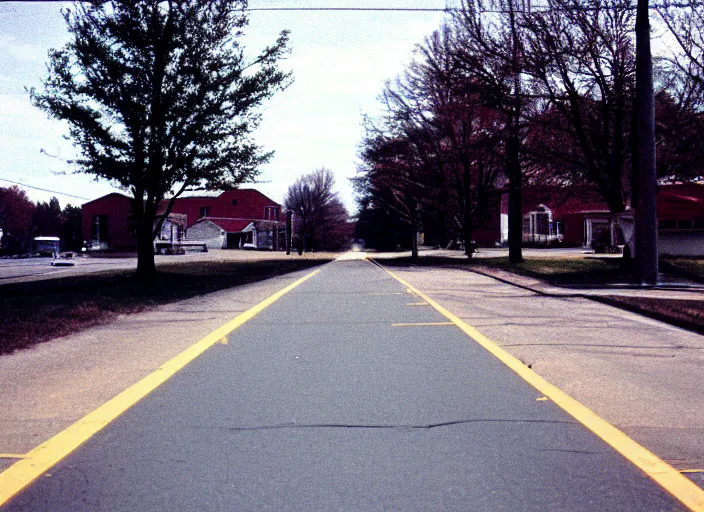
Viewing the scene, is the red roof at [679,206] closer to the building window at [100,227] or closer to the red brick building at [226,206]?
the building window at [100,227]

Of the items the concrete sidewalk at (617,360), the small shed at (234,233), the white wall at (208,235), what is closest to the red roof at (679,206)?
the concrete sidewalk at (617,360)

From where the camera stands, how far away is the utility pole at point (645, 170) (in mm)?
14078

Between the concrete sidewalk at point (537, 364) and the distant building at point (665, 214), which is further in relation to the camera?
the distant building at point (665, 214)

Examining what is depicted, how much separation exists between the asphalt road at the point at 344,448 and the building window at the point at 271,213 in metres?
96.7

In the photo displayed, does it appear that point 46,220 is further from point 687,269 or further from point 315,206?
point 687,269

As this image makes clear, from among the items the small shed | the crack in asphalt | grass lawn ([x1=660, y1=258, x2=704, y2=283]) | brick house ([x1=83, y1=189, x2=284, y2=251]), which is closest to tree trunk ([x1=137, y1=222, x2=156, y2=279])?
grass lawn ([x1=660, y1=258, x2=704, y2=283])

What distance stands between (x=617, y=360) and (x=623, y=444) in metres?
2.89

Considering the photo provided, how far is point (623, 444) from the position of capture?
12.7 feet

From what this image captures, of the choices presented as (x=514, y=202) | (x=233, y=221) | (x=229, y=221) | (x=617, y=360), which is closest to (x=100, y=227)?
(x=229, y=221)

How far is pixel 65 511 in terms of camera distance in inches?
116

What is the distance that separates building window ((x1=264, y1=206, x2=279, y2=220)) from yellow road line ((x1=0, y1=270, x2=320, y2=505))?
9604 cm

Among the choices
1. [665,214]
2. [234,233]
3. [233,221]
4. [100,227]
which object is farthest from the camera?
[233,221]

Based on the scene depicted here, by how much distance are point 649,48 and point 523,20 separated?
21.3ft

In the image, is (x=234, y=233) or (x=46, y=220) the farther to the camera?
(x=46, y=220)
